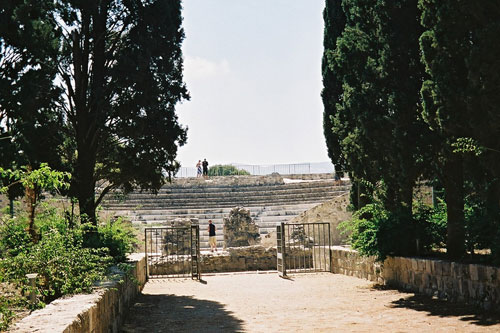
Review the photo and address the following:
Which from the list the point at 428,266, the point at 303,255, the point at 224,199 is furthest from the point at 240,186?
the point at 428,266

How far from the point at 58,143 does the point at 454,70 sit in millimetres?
8192

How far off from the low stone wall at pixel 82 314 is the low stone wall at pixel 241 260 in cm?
1155

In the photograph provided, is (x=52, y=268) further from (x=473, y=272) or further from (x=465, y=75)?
(x=465, y=75)

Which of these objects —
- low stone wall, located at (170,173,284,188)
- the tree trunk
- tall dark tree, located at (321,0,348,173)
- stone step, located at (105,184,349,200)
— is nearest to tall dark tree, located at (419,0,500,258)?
the tree trunk

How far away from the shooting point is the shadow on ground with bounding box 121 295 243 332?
27.8ft

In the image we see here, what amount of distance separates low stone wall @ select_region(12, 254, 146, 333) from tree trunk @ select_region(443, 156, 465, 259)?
18.9ft

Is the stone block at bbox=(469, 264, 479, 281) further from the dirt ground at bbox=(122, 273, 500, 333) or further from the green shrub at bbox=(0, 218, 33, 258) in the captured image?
the green shrub at bbox=(0, 218, 33, 258)

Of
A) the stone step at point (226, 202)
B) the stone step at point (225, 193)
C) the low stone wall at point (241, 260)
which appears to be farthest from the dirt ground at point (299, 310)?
the stone step at point (225, 193)

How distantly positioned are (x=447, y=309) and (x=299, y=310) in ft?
7.46

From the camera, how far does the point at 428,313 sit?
28.6 ft

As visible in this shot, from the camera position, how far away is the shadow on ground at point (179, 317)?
27.8 ft

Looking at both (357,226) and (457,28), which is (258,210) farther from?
(457,28)

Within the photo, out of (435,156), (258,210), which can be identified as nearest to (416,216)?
(435,156)

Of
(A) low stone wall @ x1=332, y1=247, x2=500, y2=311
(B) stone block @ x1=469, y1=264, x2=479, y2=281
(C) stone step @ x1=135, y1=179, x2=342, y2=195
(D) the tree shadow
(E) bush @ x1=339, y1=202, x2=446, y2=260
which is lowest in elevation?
(D) the tree shadow
